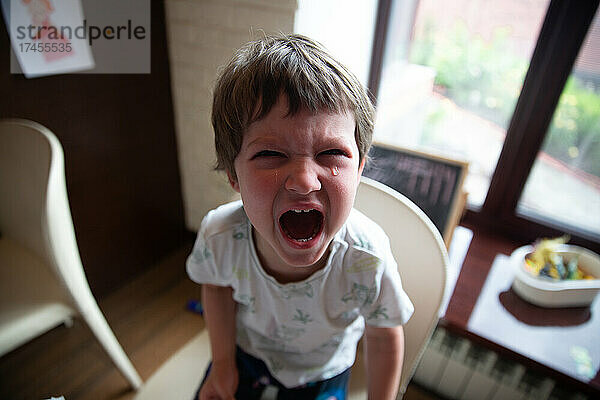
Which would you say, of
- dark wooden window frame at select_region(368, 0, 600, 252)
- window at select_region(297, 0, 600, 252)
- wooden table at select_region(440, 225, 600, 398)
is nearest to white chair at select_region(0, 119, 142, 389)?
window at select_region(297, 0, 600, 252)

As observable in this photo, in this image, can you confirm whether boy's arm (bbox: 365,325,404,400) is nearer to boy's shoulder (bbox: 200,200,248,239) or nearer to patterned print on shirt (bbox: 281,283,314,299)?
patterned print on shirt (bbox: 281,283,314,299)

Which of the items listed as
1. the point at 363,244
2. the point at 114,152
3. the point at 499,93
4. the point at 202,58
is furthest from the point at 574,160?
the point at 114,152

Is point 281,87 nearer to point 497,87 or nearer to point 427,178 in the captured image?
point 427,178

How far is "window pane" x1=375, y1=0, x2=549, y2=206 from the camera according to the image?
1.20 m

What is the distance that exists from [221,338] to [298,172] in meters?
0.47

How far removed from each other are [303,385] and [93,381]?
34.3 inches

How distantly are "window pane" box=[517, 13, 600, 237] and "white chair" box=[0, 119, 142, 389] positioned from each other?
1446mm

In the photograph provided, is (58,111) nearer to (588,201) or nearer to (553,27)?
(553,27)

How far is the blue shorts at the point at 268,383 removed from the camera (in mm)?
789

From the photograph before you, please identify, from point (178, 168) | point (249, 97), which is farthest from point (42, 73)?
point (249, 97)

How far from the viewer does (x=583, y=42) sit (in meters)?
1.09

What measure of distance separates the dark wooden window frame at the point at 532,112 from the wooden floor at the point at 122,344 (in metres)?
0.71

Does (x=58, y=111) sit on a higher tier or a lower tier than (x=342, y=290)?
higher

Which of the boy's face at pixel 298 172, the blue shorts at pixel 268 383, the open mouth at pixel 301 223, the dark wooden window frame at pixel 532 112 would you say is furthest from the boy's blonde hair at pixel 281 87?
the dark wooden window frame at pixel 532 112
